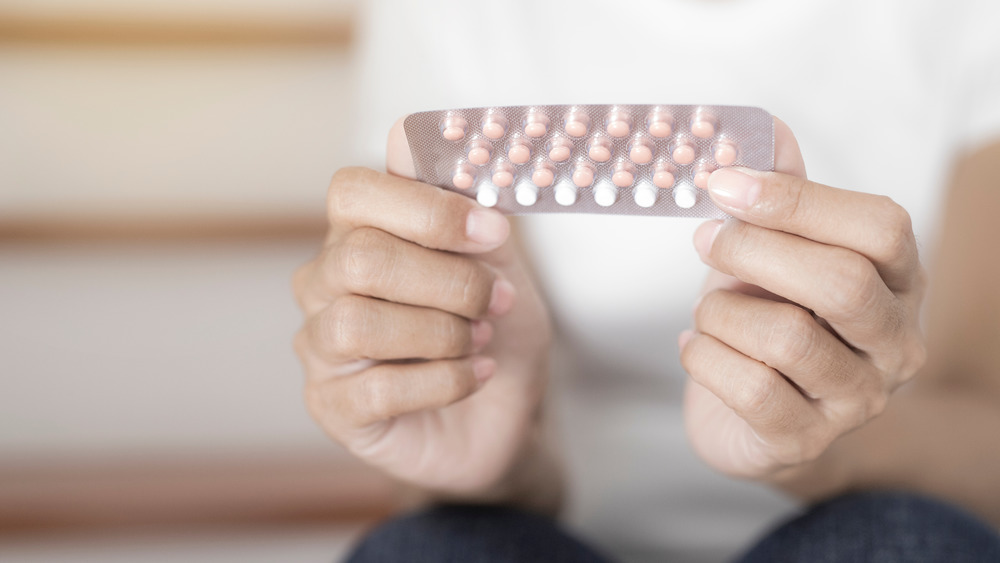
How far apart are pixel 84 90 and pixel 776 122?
0.83 meters

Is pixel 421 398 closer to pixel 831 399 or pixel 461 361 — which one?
pixel 461 361

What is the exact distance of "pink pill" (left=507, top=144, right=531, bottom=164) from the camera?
334 mm

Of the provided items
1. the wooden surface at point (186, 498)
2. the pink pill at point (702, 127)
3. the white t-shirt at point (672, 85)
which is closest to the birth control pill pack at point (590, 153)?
the pink pill at point (702, 127)

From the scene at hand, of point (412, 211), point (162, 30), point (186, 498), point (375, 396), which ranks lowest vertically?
point (186, 498)

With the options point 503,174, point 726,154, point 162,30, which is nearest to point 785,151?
point 726,154

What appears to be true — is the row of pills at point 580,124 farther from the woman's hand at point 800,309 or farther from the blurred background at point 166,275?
the blurred background at point 166,275

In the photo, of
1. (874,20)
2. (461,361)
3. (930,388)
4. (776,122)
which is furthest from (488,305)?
(930,388)

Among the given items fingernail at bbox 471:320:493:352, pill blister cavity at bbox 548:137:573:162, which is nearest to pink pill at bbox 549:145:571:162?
pill blister cavity at bbox 548:137:573:162

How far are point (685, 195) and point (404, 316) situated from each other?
0.49ft

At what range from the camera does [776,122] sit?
1.02ft

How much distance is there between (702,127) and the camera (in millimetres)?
312

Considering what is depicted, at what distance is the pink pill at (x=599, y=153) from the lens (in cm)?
33

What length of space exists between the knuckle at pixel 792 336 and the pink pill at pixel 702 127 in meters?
0.09

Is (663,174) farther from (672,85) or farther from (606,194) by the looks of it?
(672,85)
